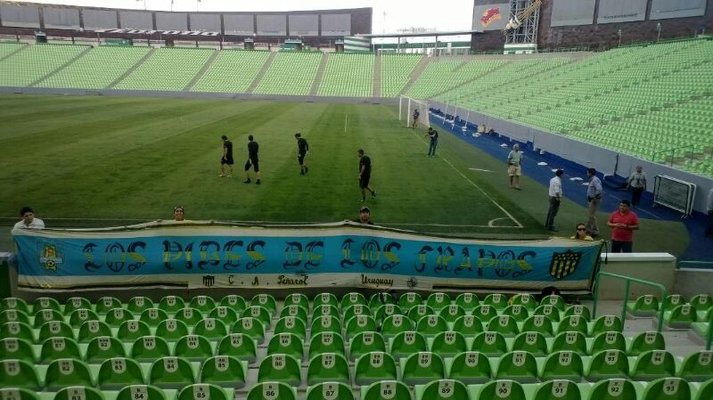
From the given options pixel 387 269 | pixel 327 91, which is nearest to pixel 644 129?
pixel 387 269

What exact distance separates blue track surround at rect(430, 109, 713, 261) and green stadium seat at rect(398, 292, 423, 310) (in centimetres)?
757

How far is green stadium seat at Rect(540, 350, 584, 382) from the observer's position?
5.71 m

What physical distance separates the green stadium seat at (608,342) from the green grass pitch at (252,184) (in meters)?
7.23

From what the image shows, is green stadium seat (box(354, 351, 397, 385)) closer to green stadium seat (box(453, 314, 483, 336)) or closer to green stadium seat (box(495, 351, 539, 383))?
green stadium seat (box(495, 351, 539, 383))

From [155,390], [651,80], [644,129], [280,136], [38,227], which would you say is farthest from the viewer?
[651,80]

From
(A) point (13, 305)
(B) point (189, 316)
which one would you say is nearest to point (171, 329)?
(B) point (189, 316)

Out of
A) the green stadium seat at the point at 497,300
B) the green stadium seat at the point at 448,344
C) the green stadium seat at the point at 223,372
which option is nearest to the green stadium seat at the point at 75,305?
the green stadium seat at the point at 223,372

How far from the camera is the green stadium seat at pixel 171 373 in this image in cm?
538

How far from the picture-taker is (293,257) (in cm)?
920

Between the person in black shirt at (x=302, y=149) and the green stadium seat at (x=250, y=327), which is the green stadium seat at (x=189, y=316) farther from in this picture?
the person in black shirt at (x=302, y=149)

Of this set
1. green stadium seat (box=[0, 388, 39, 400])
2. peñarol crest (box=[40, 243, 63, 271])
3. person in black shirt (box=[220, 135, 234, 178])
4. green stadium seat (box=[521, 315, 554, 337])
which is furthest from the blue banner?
person in black shirt (box=[220, 135, 234, 178])

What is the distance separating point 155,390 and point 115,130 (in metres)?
29.2

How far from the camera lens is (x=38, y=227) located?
9195mm

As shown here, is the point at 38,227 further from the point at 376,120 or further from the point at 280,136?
the point at 376,120
